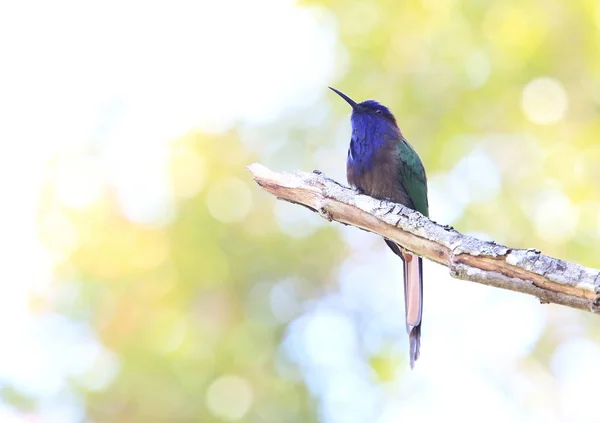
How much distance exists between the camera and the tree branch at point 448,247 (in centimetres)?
287

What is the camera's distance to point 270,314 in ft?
23.2

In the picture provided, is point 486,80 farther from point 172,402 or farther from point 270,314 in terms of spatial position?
point 172,402

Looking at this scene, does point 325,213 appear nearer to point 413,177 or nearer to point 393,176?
point 393,176

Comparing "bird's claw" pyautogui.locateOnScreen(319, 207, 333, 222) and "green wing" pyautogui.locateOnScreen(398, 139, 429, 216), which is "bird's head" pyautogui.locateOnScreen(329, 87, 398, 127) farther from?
"bird's claw" pyautogui.locateOnScreen(319, 207, 333, 222)

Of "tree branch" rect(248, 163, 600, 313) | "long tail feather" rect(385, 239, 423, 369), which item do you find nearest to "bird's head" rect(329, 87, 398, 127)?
"long tail feather" rect(385, 239, 423, 369)

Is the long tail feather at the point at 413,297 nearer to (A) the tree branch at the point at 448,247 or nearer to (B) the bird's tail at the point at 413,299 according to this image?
(B) the bird's tail at the point at 413,299

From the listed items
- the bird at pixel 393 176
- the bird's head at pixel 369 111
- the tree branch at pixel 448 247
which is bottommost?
the tree branch at pixel 448 247

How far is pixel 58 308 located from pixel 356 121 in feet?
11.4

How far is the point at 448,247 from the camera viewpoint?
3369 millimetres

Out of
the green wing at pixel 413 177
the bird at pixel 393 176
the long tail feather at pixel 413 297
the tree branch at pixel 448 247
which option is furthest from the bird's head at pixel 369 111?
the tree branch at pixel 448 247

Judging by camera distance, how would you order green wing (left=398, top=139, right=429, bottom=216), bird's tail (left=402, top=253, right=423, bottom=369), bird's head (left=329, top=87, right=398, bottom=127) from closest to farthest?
bird's tail (left=402, top=253, right=423, bottom=369), green wing (left=398, top=139, right=429, bottom=216), bird's head (left=329, top=87, right=398, bottom=127)

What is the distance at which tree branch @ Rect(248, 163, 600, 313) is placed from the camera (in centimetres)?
287

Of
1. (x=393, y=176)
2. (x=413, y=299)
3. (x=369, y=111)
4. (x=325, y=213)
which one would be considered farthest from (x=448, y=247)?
(x=369, y=111)

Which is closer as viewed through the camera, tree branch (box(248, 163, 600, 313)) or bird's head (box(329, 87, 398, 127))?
tree branch (box(248, 163, 600, 313))
